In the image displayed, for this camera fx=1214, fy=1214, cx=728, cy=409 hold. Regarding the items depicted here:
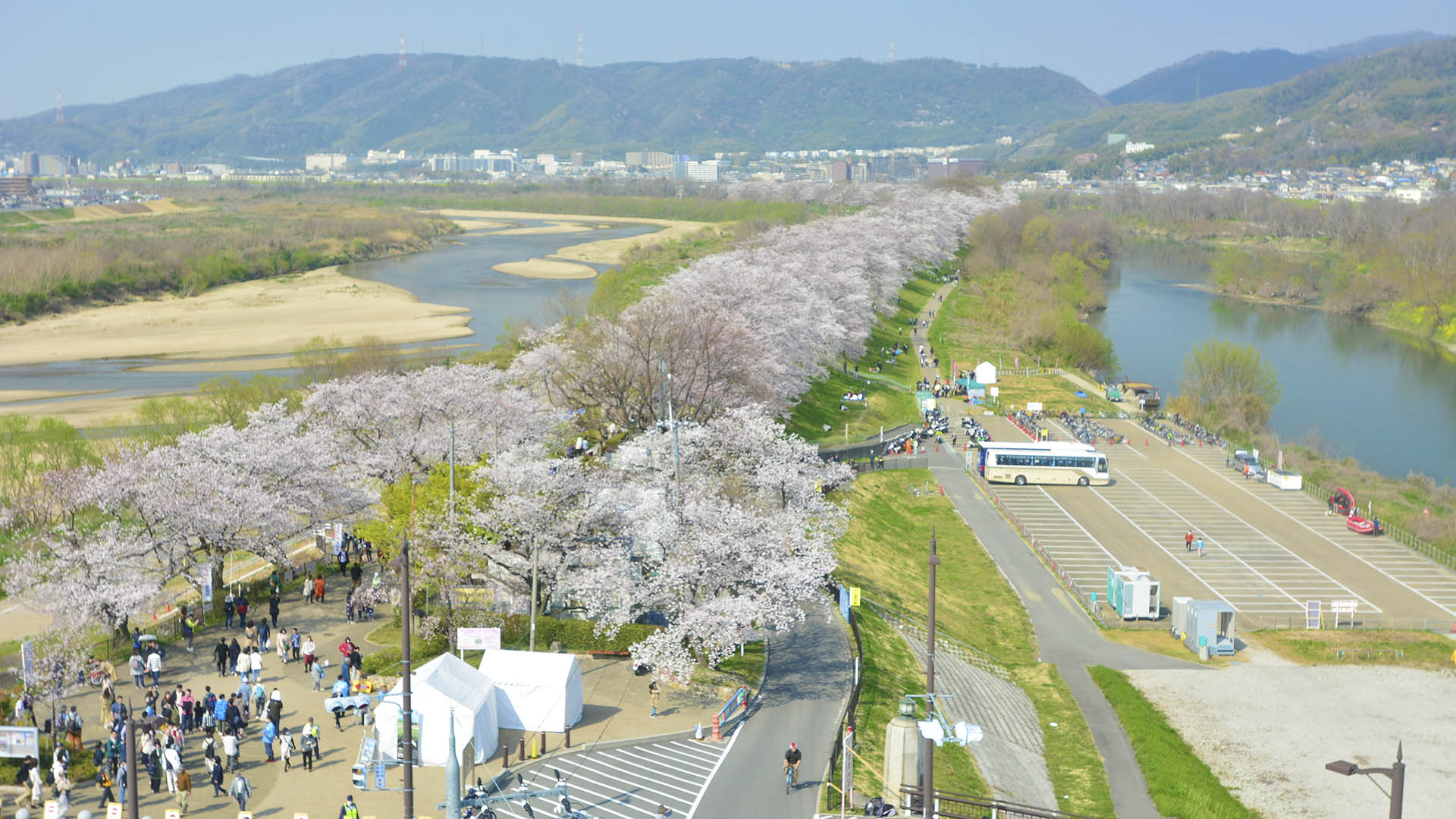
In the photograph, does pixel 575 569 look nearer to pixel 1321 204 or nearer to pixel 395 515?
pixel 395 515

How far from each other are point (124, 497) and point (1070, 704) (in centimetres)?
2592

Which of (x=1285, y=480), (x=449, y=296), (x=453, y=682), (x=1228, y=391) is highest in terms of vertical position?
(x=453, y=682)

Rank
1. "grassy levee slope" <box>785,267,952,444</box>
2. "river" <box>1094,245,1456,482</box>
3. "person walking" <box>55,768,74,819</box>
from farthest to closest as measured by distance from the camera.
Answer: "river" <box>1094,245,1456,482</box>
"grassy levee slope" <box>785,267,952,444</box>
"person walking" <box>55,768,74,819</box>

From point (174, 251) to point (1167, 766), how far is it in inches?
4885

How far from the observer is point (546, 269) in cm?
14012

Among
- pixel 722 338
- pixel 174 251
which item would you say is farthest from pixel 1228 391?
pixel 174 251

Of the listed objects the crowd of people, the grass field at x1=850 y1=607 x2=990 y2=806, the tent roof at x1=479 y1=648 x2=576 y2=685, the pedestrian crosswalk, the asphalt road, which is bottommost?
the grass field at x1=850 y1=607 x2=990 y2=806

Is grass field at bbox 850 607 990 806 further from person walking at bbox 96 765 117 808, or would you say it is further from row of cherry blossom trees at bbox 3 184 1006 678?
person walking at bbox 96 765 117 808

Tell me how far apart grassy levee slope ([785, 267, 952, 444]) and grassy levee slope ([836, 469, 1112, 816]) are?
6.66m

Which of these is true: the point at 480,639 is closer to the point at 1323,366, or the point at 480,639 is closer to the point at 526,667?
the point at 526,667

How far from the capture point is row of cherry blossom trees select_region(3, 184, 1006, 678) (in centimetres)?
2869

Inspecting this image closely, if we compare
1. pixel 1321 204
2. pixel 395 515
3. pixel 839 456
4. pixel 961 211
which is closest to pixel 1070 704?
pixel 395 515

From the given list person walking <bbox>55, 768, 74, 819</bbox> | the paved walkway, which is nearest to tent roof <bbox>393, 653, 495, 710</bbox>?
person walking <bbox>55, 768, 74, 819</bbox>

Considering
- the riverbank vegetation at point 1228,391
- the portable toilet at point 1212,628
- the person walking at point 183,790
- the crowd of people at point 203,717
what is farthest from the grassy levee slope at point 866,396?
the person walking at point 183,790
